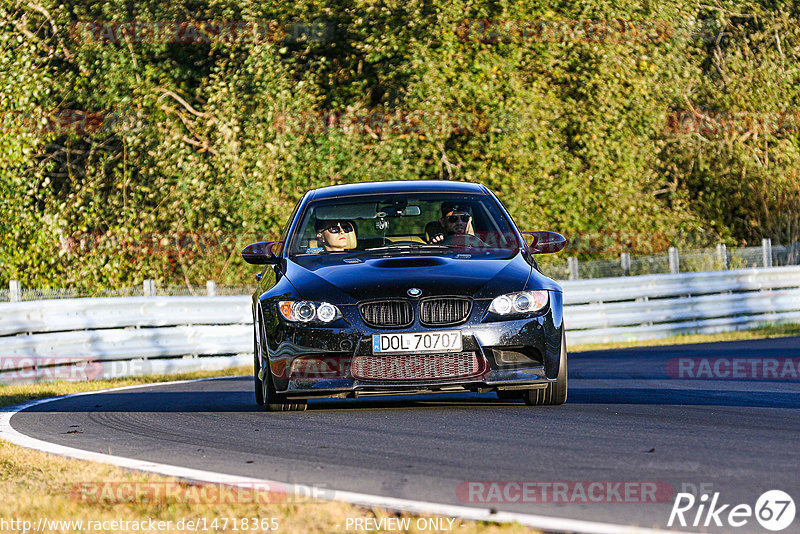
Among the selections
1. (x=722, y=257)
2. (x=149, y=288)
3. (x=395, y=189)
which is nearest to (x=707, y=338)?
(x=722, y=257)

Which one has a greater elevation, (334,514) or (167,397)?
(334,514)

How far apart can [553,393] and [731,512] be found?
12.1ft

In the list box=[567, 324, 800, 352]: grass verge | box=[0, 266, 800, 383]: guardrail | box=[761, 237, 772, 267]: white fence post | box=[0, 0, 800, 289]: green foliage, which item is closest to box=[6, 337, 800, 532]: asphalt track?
box=[0, 266, 800, 383]: guardrail

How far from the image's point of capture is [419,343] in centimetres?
768

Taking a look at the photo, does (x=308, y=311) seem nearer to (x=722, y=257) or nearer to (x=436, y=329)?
(x=436, y=329)

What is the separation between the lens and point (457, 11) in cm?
2464

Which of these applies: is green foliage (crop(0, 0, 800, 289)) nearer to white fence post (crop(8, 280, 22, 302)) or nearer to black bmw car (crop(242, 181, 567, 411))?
white fence post (crop(8, 280, 22, 302))

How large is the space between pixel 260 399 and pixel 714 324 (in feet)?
48.5

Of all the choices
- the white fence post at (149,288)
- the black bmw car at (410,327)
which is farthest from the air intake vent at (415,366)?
the white fence post at (149,288)

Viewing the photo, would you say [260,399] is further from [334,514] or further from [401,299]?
[334,514]

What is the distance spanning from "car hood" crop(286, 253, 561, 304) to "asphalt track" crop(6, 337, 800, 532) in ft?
2.53

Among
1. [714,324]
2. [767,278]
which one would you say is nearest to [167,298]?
[714,324]

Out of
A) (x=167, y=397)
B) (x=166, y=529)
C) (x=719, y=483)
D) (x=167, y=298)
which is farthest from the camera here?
(x=167, y=298)

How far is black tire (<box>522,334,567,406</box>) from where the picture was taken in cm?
812
